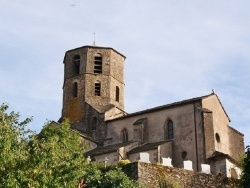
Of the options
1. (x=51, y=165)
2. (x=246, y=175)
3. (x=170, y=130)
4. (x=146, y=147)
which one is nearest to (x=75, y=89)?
(x=170, y=130)

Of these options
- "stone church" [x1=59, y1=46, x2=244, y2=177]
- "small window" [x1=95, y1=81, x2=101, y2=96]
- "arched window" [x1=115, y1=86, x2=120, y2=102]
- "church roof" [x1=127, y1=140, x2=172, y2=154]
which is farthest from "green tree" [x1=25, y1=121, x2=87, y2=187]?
"arched window" [x1=115, y1=86, x2=120, y2=102]

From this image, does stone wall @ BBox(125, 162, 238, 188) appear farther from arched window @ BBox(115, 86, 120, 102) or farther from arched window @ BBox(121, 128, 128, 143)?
arched window @ BBox(115, 86, 120, 102)

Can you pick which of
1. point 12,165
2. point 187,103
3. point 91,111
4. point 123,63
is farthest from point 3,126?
point 123,63

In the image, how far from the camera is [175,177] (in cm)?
3341

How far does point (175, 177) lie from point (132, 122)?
21.2 m

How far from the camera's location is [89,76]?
61.9 metres

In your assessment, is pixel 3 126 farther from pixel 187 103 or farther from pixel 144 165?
pixel 187 103

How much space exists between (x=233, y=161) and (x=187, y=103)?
7.50 meters

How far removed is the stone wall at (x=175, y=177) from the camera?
32375 mm

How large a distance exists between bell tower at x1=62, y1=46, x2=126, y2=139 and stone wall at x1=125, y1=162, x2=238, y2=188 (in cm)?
2528

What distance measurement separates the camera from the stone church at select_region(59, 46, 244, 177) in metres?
48.7

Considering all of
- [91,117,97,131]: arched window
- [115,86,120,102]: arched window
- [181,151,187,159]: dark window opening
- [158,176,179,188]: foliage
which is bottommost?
[158,176,179,188]: foliage

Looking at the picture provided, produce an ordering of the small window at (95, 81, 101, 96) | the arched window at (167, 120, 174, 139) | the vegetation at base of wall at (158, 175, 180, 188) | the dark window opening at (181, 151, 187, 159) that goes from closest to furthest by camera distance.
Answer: the vegetation at base of wall at (158, 175, 180, 188) → the dark window opening at (181, 151, 187, 159) → the arched window at (167, 120, 174, 139) → the small window at (95, 81, 101, 96)

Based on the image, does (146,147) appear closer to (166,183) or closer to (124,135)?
(124,135)
